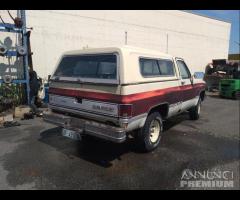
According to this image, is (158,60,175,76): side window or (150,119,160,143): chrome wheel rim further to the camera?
(158,60,175,76): side window

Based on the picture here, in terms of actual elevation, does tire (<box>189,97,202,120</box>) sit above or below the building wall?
below

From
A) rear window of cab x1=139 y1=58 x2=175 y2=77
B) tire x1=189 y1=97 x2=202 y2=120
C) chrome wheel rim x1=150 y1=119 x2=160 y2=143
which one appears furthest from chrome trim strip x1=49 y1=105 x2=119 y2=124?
tire x1=189 y1=97 x2=202 y2=120

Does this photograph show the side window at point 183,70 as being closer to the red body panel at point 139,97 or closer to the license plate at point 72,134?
the red body panel at point 139,97

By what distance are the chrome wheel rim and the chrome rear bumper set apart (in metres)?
1.30

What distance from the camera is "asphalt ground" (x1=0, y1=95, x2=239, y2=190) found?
364 centimetres

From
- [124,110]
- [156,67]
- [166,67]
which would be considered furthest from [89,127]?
[166,67]

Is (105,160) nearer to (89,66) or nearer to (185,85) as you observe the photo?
(89,66)

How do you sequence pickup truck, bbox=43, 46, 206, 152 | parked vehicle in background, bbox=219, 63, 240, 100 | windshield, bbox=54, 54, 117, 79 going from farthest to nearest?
parked vehicle in background, bbox=219, 63, 240, 100
windshield, bbox=54, 54, 117, 79
pickup truck, bbox=43, 46, 206, 152

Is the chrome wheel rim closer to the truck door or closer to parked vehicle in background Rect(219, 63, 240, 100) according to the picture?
the truck door

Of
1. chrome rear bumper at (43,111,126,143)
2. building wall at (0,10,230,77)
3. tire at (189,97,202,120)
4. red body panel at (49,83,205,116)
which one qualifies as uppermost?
building wall at (0,10,230,77)

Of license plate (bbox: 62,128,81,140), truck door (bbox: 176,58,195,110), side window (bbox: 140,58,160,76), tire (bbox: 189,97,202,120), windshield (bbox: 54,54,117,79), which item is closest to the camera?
Result: windshield (bbox: 54,54,117,79)

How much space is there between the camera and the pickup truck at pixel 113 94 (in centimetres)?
386

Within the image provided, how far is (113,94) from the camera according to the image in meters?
3.86

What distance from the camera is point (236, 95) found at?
13.8 meters
